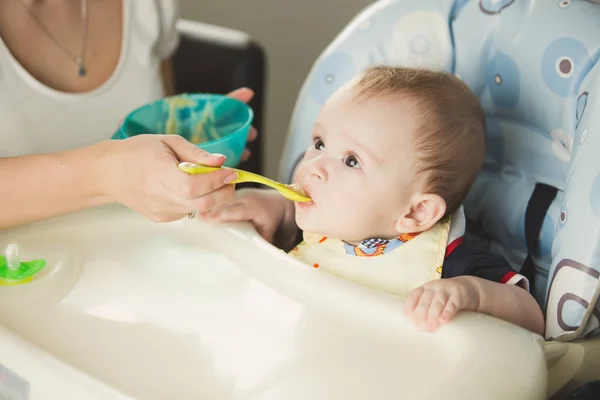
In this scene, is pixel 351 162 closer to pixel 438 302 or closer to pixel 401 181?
pixel 401 181

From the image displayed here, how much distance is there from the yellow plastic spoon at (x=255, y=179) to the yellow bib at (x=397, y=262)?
10cm

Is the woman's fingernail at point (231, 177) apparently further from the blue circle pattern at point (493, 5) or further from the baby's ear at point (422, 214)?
the blue circle pattern at point (493, 5)

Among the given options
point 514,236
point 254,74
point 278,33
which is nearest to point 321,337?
point 514,236

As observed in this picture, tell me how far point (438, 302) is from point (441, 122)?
24 cm

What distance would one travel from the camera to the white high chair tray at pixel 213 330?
72cm

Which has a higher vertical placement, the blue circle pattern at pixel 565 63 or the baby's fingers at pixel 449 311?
the blue circle pattern at pixel 565 63

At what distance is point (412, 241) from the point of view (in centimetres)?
94

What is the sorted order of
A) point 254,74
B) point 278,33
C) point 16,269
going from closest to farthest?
1. point 16,269
2. point 254,74
3. point 278,33

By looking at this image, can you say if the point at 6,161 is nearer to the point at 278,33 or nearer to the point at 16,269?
the point at 16,269

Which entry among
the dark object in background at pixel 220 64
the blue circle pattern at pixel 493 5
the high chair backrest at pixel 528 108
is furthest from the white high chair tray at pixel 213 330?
the dark object in background at pixel 220 64

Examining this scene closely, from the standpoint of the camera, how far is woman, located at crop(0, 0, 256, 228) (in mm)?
833

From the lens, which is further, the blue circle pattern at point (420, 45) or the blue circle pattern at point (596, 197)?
the blue circle pattern at point (420, 45)

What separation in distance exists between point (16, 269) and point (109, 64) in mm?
431

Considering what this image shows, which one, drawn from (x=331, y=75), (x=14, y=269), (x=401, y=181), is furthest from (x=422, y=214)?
(x=14, y=269)
